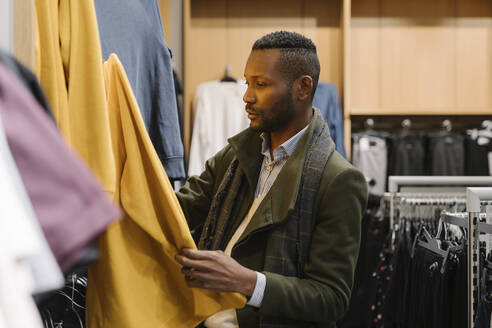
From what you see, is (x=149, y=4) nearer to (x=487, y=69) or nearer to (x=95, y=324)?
(x=95, y=324)

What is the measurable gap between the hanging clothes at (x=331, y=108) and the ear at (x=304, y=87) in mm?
1920

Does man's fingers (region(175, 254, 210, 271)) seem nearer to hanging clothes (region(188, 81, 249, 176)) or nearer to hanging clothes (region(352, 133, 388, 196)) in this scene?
hanging clothes (region(188, 81, 249, 176))

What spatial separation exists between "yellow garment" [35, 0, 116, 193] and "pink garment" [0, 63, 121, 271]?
1.14 feet

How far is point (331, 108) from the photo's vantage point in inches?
130

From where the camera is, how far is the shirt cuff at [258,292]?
44.5 inches

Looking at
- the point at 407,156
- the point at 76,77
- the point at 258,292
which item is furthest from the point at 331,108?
the point at 76,77

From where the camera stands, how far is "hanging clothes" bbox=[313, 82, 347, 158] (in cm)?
327

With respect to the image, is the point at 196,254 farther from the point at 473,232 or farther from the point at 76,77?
the point at 473,232

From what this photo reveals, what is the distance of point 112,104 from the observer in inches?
39.4

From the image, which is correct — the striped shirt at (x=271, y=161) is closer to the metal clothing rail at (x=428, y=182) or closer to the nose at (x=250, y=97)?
the nose at (x=250, y=97)

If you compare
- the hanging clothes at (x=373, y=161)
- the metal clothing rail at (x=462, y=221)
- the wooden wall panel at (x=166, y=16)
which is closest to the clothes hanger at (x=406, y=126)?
the hanging clothes at (x=373, y=161)

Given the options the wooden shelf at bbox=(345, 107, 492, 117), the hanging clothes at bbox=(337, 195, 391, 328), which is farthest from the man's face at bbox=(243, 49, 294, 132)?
the wooden shelf at bbox=(345, 107, 492, 117)

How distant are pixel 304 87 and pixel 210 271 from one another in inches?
22.5

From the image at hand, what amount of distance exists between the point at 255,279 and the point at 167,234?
24 cm
